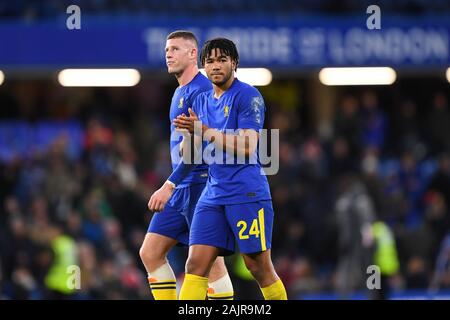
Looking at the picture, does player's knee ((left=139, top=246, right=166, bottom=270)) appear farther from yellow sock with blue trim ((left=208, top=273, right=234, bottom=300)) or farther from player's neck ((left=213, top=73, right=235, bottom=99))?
player's neck ((left=213, top=73, right=235, bottom=99))

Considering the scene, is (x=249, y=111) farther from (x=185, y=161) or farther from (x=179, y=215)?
(x=179, y=215)

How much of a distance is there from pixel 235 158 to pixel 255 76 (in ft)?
37.6

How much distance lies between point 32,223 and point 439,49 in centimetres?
701

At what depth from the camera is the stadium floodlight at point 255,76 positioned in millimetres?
19183

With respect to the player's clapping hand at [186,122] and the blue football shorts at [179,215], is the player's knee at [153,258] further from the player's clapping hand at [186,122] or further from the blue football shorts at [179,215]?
the player's clapping hand at [186,122]

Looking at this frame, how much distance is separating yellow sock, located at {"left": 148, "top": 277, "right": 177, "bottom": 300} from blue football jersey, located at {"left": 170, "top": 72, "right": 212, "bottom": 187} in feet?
2.39

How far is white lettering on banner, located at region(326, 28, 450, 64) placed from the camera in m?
18.9

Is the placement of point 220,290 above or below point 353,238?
above

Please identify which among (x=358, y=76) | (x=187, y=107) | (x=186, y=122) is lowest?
(x=186, y=122)

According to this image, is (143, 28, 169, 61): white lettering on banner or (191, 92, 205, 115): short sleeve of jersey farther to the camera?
(143, 28, 169, 61): white lettering on banner

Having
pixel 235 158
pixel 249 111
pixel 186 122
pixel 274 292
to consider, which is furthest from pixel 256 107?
pixel 274 292

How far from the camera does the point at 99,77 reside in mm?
19469

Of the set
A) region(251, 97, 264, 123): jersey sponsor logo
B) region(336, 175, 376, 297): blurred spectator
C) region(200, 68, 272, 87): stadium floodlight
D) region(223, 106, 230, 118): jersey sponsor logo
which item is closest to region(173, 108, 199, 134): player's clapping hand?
region(223, 106, 230, 118): jersey sponsor logo

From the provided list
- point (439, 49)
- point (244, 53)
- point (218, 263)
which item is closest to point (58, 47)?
point (244, 53)
